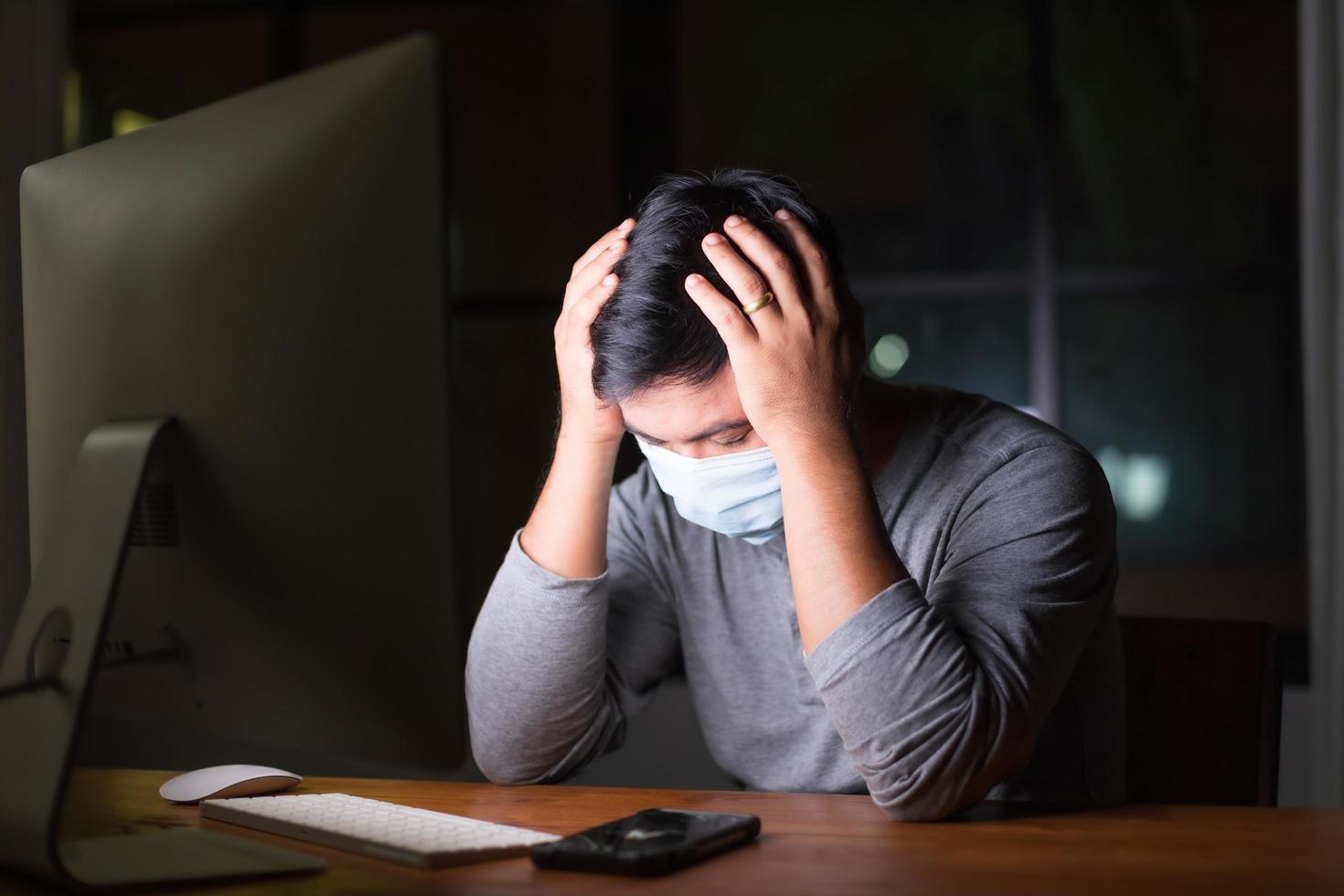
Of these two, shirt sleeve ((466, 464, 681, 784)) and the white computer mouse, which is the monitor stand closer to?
the white computer mouse

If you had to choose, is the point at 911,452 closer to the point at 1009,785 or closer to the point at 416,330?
the point at 1009,785

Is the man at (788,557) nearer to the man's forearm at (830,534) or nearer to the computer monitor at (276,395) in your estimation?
the man's forearm at (830,534)

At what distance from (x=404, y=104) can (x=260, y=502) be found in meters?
0.26

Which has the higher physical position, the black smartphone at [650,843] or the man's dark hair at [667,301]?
the man's dark hair at [667,301]

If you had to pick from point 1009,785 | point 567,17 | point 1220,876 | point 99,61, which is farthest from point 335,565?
point 99,61

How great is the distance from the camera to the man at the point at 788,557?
935 mm

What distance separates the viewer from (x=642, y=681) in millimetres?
1331

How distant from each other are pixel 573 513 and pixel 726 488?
0.14m

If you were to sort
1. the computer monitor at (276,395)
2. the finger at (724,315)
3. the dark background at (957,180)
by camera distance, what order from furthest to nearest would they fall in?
the dark background at (957,180) < the finger at (724,315) < the computer monitor at (276,395)

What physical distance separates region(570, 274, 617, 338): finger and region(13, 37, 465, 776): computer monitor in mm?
388

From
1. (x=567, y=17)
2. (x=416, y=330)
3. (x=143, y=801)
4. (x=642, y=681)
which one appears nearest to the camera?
(x=416, y=330)

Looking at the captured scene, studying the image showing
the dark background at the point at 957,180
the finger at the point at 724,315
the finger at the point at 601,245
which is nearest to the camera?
the finger at the point at 724,315

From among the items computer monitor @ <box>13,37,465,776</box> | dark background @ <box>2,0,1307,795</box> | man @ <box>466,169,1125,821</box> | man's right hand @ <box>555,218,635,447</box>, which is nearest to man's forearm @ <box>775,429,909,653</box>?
man @ <box>466,169,1125,821</box>

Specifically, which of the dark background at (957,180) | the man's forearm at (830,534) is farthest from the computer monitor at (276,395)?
Result: the dark background at (957,180)
